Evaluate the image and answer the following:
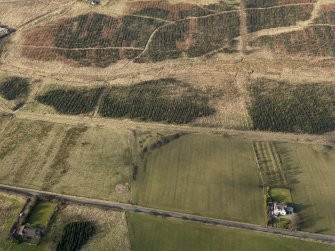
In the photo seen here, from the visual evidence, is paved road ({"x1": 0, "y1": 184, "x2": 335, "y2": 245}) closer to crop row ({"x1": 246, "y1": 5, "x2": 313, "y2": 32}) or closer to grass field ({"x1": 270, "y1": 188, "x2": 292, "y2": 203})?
grass field ({"x1": 270, "y1": 188, "x2": 292, "y2": 203})

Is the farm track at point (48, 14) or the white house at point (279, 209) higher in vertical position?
the farm track at point (48, 14)

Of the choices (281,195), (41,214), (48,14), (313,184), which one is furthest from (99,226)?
(48,14)

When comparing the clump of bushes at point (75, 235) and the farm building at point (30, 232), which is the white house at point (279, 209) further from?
the farm building at point (30, 232)

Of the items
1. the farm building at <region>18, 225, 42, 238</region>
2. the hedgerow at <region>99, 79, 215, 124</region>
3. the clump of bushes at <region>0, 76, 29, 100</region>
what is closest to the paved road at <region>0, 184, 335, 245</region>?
the farm building at <region>18, 225, 42, 238</region>

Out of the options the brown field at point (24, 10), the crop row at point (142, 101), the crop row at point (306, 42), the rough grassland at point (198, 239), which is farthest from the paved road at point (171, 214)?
the brown field at point (24, 10)

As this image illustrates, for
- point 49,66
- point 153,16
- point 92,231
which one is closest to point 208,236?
point 92,231

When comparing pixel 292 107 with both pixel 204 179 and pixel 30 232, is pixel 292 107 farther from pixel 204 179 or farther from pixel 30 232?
pixel 30 232
